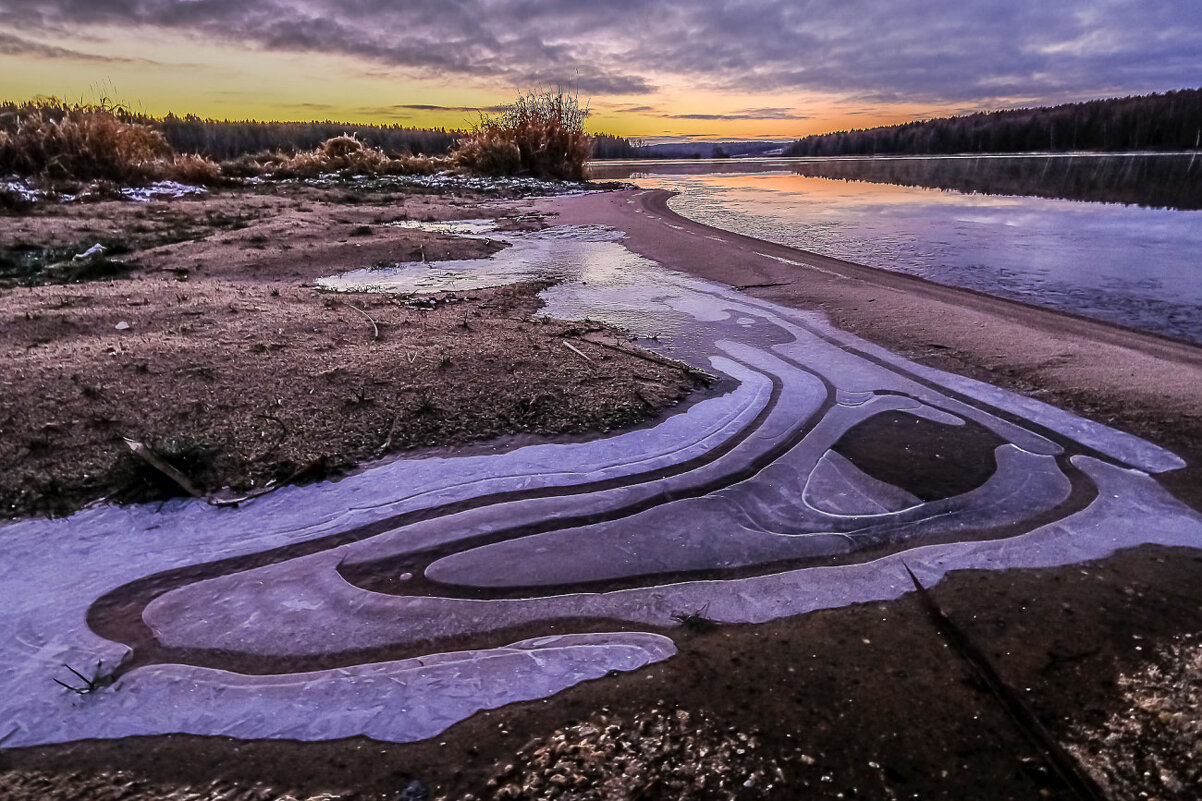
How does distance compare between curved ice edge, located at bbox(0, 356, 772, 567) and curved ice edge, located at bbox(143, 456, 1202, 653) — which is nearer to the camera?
curved ice edge, located at bbox(143, 456, 1202, 653)

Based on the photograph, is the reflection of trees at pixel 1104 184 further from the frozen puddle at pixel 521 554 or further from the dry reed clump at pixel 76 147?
the dry reed clump at pixel 76 147

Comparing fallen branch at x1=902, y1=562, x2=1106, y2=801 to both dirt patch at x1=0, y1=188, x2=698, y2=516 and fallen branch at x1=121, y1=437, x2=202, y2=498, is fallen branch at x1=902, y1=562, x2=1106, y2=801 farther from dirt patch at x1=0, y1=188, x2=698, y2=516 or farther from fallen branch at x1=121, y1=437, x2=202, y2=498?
fallen branch at x1=121, y1=437, x2=202, y2=498

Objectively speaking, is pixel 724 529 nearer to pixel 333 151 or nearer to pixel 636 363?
pixel 636 363

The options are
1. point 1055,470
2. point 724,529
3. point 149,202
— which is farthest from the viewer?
point 149,202

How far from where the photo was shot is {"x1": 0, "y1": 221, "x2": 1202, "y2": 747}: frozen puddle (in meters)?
1.44

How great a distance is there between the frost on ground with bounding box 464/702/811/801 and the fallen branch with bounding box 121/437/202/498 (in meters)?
1.60

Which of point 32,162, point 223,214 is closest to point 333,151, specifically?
point 32,162


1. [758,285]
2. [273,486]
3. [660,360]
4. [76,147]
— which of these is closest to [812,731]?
[273,486]

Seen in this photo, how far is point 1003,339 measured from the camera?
3762mm

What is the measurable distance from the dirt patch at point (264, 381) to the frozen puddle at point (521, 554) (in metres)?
0.20

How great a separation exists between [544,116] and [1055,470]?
18.1 m

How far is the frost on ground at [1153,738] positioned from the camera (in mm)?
1129

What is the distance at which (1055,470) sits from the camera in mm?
2340

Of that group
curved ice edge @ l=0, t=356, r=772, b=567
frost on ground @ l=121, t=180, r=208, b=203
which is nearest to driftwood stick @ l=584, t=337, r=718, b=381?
curved ice edge @ l=0, t=356, r=772, b=567
